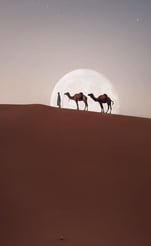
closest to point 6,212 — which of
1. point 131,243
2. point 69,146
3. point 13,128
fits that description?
point 131,243

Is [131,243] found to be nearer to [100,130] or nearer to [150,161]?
[150,161]

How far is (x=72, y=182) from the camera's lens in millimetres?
3590

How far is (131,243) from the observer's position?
2.84 meters

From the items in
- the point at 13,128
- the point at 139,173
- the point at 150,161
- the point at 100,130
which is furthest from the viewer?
the point at 100,130

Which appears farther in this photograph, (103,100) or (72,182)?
(103,100)

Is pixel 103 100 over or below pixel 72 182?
over

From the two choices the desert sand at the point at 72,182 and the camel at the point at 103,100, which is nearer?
the desert sand at the point at 72,182

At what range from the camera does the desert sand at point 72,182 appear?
2893 millimetres

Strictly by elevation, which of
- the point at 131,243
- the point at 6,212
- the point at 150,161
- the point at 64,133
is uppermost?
the point at 64,133

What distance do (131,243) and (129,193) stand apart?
0.75 meters

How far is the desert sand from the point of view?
2.89m

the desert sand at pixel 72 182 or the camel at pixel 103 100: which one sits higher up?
the camel at pixel 103 100

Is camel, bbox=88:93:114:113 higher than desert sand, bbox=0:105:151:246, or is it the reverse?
camel, bbox=88:93:114:113

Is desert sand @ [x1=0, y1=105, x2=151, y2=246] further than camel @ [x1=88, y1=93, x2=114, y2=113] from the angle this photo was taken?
No
